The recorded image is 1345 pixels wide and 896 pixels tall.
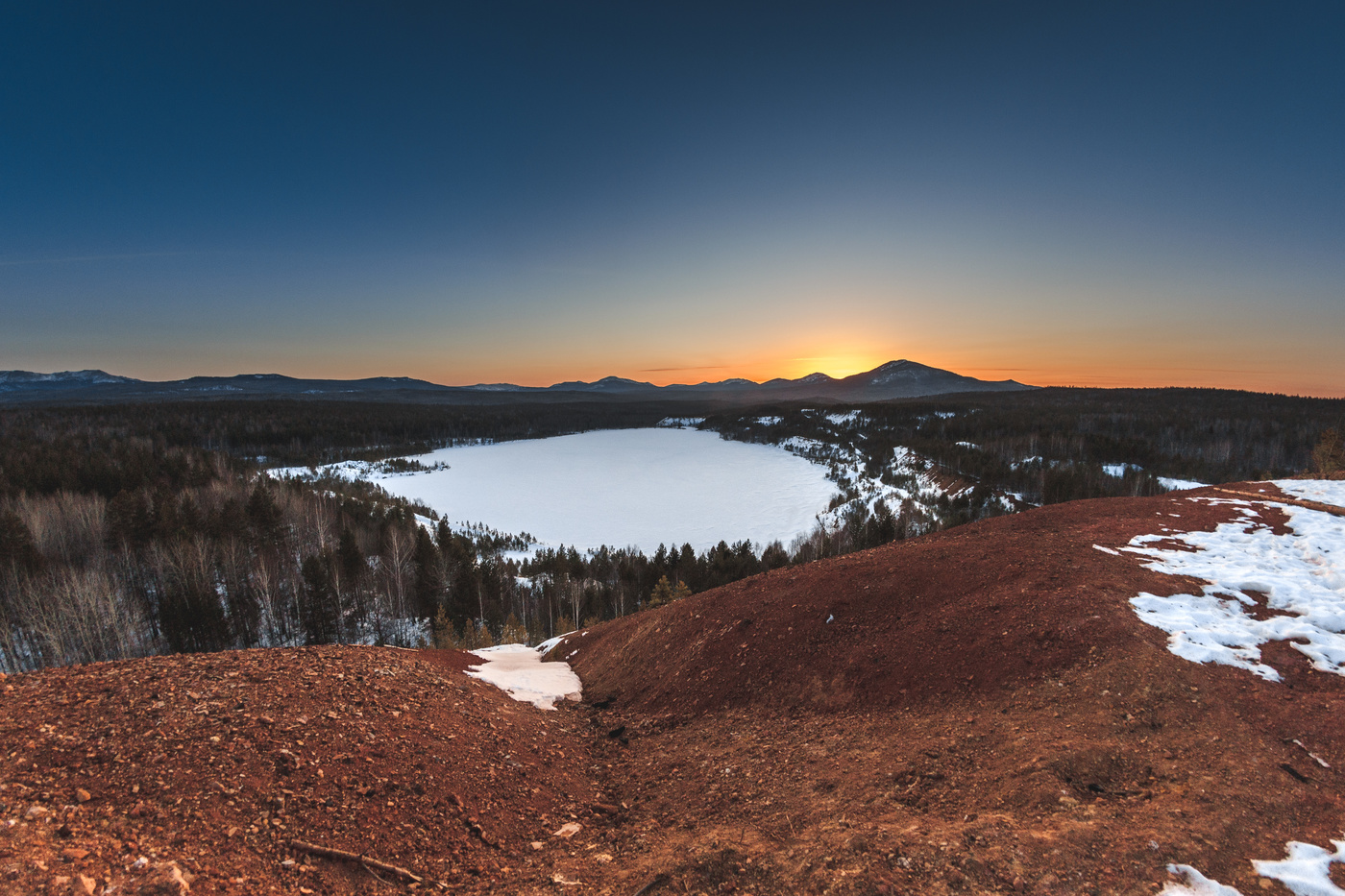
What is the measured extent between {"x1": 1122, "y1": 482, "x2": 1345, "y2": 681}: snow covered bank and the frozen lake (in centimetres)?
6267

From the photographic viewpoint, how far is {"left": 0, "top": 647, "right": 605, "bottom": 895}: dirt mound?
4375 mm

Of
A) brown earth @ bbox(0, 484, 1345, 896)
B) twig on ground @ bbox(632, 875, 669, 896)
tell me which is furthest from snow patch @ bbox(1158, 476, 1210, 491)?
twig on ground @ bbox(632, 875, 669, 896)

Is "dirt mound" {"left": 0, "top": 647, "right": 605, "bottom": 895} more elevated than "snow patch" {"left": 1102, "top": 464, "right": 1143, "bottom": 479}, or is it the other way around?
"dirt mound" {"left": 0, "top": 647, "right": 605, "bottom": 895}

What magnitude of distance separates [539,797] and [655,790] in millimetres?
1607

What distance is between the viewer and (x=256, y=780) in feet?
18.0

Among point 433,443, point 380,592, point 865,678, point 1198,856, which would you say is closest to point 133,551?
point 380,592

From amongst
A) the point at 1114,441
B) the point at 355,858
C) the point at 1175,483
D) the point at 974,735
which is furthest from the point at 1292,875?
the point at 1114,441

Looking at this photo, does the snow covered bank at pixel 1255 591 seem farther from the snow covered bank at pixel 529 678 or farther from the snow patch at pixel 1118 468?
the snow patch at pixel 1118 468

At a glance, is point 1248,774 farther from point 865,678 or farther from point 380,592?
point 380,592

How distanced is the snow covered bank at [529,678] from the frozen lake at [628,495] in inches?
2323

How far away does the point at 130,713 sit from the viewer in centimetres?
606

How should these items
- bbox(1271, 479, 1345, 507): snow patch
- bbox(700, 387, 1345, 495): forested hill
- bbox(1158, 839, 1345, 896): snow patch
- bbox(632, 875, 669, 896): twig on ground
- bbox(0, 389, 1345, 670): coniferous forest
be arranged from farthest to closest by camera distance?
1. bbox(700, 387, 1345, 495): forested hill
2. bbox(0, 389, 1345, 670): coniferous forest
3. bbox(1271, 479, 1345, 507): snow patch
4. bbox(632, 875, 669, 896): twig on ground
5. bbox(1158, 839, 1345, 896): snow patch

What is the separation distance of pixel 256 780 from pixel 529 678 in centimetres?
750

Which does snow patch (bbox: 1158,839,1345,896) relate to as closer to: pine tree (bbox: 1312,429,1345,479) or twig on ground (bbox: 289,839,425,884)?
twig on ground (bbox: 289,839,425,884)
